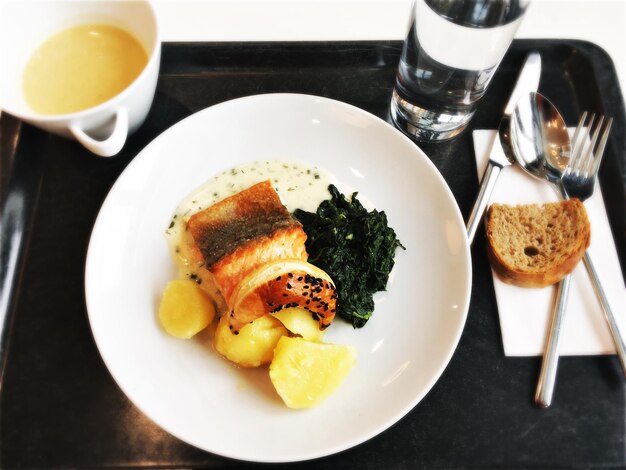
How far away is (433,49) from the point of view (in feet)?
6.68

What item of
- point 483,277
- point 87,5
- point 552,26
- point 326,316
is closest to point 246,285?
point 326,316

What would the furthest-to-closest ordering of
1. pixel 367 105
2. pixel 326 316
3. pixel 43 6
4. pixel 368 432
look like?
pixel 367 105 → pixel 43 6 → pixel 326 316 → pixel 368 432

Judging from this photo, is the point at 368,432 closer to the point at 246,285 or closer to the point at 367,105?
the point at 246,285

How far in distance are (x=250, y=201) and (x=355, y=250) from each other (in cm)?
46

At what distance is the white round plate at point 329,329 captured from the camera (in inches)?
64.9

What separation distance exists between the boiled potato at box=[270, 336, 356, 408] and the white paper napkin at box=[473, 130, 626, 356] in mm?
699

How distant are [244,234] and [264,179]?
12.4 inches

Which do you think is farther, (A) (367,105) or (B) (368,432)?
(A) (367,105)

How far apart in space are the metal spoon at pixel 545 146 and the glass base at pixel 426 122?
0.84 feet

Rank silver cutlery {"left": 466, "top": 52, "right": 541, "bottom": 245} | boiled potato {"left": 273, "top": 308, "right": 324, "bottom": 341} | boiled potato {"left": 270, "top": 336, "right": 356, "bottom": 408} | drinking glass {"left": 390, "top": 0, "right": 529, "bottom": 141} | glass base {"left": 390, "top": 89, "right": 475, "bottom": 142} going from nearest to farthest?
boiled potato {"left": 270, "top": 336, "right": 356, "bottom": 408} → boiled potato {"left": 273, "top": 308, "right": 324, "bottom": 341} → drinking glass {"left": 390, "top": 0, "right": 529, "bottom": 141} → silver cutlery {"left": 466, "top": 52, "right": 541, "bottom": 245} → glass base {"left": 390, "top": 89, "right": 475, "bottom": 142}

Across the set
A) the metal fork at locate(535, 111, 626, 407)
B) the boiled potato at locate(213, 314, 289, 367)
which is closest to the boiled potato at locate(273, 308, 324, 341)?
the boiled potato at locate(213, 314, 289, 367)

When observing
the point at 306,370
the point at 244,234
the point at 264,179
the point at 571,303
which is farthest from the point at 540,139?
the point at 306,370

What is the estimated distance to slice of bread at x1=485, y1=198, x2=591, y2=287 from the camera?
1992 mm

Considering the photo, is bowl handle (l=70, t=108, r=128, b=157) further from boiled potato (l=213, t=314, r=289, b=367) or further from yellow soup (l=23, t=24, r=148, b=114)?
boiled potato (l=213, t=314, r=289, b=367)
